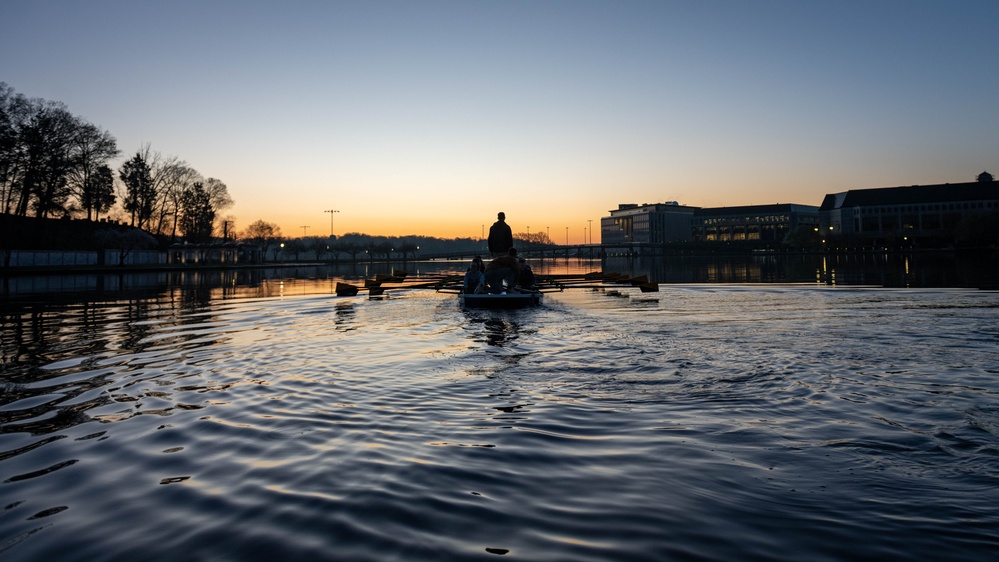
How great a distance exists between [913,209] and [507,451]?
186083mm

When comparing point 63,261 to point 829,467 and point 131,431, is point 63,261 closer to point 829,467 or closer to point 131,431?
point 131,431

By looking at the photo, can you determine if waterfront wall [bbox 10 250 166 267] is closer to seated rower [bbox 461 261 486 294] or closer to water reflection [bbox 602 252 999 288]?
seated rower [bbox 461 261 486 294]

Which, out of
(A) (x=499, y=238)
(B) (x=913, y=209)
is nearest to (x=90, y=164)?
(A) (x=499, y=238)

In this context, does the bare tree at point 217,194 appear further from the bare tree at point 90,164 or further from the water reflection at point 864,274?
the water reflection at point 864,274

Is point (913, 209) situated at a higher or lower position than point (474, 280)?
higher

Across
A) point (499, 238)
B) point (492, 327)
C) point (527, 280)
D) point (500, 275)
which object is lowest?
point (492, 327)

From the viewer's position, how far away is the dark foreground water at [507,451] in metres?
3.70

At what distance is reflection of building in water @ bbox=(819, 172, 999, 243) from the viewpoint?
14625 centimetres

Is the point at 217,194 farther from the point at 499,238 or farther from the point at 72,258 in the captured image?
the point at 499,238

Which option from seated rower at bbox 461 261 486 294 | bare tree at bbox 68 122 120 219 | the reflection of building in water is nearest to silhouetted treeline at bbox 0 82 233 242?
bare tree at bbox 68 122 120 219

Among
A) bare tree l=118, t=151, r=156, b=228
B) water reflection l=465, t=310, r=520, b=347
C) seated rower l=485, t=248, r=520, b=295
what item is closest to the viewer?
water reflection l=465, t=310, r=520, b=347

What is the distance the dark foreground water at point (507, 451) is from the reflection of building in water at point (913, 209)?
164807 millimetres

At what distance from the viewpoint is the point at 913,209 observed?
15212 centimetres

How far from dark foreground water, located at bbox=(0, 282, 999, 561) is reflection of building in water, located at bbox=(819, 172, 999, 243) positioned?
541ft
